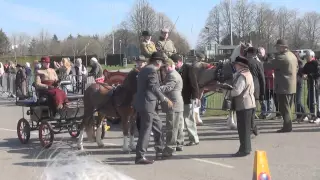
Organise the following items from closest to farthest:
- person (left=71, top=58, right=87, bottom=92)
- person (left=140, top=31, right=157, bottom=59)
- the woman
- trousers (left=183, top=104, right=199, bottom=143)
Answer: trousers (left=183, top=104, right=199, bottom=143)
the woman
person (left=140, top=31, right=157, bottom=59)
person (left=71, top=58, right=87, bottom=92)

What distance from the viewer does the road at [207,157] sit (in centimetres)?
716

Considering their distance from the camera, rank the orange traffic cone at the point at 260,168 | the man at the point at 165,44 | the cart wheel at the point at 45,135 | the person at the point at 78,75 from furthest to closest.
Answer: the person at the point at 78,75
the man at the point at 165,44
the cart wheel at the point at 45,135
the orange traffic cone at the point at 260,168

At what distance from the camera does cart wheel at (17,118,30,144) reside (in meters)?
10.2

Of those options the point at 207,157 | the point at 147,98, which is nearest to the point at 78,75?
the point at 207,157

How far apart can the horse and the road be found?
35 centimetres

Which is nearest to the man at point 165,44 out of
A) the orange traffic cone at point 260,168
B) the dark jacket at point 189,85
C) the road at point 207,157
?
the dark jacket at point 189,85

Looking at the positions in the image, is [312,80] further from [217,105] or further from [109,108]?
[109,108]

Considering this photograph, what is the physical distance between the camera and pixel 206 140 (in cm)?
1008

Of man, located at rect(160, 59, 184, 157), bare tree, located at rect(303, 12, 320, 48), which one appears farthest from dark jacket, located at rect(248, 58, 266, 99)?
bare tree, located at rect(303, 12, 320, 48)

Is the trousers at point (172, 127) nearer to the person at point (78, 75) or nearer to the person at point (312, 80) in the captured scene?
the person at point (312, 80)

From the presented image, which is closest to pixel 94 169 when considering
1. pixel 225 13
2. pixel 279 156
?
pixel 279 156

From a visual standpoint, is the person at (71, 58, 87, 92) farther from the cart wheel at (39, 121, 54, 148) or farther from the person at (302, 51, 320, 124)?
the person at (302, 51, 320, 124)

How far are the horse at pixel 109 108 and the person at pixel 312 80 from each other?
512 centimetres

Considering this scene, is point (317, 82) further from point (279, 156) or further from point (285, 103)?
point (279, 156)
